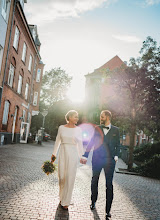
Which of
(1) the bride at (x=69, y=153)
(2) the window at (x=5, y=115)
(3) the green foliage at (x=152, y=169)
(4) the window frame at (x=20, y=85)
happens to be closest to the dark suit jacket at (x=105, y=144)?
(1) the bride at (x=69, y=153)

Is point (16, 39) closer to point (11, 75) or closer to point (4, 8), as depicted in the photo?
point (11, 75)

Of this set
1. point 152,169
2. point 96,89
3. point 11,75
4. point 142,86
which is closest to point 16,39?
point 11,75

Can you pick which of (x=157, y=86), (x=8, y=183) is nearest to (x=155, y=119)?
(x=157, y=86)

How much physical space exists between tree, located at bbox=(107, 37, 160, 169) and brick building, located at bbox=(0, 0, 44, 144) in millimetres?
8663

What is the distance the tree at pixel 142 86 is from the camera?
42.5 ft

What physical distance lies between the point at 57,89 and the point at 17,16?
3577cm

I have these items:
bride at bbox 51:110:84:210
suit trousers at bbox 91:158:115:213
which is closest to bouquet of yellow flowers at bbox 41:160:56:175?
bride at bbox 51:110:84:210

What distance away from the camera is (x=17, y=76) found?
21.3 metres

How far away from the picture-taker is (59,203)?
4.87 m

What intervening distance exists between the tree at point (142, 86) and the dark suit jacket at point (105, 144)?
8.49 meters

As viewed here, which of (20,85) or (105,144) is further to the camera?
(20,85)

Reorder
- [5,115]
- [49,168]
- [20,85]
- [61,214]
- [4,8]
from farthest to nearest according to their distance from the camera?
[20,85] → [5,115] → [4,8] → [49,168] → [61,214]

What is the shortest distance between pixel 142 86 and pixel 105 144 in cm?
898

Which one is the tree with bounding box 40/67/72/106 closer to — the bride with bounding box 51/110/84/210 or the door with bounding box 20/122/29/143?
the door with bounding box 20/122/29/143
